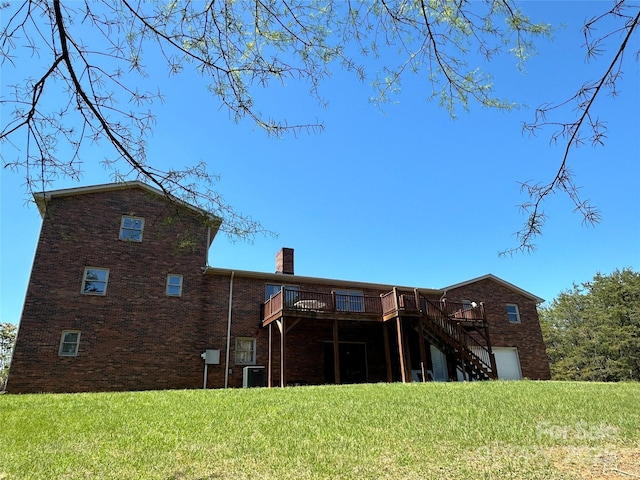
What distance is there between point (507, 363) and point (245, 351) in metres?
12.3

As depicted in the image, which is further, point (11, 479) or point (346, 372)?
point (346, 372)

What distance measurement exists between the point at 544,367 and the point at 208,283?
52.8ft

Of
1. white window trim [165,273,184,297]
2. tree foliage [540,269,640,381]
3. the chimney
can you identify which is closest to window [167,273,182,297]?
white window trim [165,273,184,297]

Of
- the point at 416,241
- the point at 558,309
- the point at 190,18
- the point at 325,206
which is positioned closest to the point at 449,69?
the point at 190,18

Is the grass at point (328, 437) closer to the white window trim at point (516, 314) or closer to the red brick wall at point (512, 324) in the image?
the red brick wall at point (512, 324)

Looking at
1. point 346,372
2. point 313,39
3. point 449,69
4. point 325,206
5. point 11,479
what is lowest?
point 11,479

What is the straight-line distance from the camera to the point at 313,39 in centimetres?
352

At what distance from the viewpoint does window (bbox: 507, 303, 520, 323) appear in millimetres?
20281

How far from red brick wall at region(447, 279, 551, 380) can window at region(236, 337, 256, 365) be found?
9.68m

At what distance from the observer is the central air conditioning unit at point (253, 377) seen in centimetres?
1387

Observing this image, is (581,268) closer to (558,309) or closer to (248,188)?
(248,188)

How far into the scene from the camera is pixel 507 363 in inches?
759

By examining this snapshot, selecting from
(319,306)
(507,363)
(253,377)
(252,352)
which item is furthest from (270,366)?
(507,363)

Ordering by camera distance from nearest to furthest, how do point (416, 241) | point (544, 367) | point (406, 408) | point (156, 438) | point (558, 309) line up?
point (156, 438) < point (406, 408) < point (416, 241) < point (544, 367) < point (558, 309)
